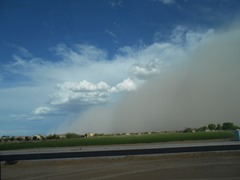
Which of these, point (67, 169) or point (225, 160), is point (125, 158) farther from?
point (225, 160)

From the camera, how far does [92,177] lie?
22.4 m

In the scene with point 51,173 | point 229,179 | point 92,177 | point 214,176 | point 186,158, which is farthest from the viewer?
point 186,158

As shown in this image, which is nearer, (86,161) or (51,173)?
(51,173)

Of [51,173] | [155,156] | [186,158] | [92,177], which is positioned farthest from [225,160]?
[51,173]

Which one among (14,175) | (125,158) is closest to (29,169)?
(14,175)

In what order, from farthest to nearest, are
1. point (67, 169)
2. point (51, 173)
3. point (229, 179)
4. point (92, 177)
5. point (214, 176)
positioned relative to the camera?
point (67, 169) < point (51, 173) < point (92, 177) < point (214, 176) < point (229, 179)

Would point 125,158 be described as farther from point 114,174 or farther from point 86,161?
point 114,174

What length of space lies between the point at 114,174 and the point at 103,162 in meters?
6.86

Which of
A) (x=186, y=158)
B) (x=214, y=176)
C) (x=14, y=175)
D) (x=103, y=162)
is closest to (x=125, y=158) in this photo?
(x=103, y=162)

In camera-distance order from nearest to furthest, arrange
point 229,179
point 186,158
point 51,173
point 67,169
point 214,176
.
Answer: point 229,179
point 214,176
point 51,173
point 67,169
point 186,158

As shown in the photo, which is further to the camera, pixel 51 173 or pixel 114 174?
pixel 51 173

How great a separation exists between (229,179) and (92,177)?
8162mm

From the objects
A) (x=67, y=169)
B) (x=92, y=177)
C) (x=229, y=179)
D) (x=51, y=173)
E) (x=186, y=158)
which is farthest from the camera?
(x=186, y=158)

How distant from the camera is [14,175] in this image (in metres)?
25.5
